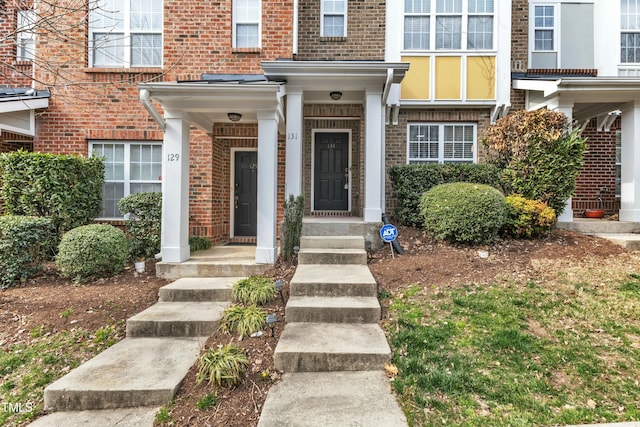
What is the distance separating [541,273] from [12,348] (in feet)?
23.9

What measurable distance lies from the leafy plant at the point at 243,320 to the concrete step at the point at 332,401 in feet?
2.77

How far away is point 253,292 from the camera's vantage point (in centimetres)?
481

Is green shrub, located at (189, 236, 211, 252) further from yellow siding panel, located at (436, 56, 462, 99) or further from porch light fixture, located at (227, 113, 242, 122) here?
yellow siding panel, located at (436, 56, 462, 99)

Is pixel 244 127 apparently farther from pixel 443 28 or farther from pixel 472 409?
pixel 472 409

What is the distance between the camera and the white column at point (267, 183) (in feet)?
20.0

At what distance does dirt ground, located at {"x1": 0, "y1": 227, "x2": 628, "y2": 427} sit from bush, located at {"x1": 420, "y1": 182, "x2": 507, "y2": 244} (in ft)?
0.83

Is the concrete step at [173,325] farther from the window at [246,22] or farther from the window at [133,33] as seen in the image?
the window at [246,22]

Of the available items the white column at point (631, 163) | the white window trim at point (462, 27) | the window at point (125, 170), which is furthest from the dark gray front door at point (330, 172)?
the white column at point (631, 163)

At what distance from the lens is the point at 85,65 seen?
332 inches

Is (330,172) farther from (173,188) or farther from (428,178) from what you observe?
(173,188)

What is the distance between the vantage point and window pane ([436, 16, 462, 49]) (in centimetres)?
901

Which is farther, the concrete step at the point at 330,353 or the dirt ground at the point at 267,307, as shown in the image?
the concrete step at the point at 330,353

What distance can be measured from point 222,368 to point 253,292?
1.55 metres

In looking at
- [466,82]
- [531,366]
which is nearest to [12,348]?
[531,366]
